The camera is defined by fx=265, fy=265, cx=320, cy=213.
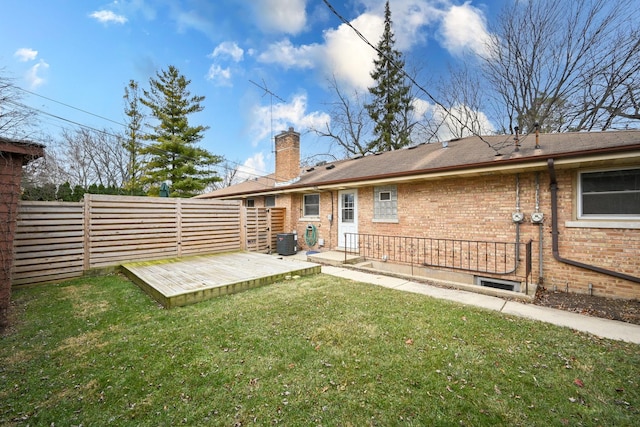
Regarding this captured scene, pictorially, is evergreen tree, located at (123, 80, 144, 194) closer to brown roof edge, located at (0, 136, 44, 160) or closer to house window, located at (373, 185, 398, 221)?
brown roof edge, located at (0, 136, 44, 160)

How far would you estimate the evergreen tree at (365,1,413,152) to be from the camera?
21.6m

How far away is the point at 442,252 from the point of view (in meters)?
7.52

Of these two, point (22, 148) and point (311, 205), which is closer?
point (22, 148)

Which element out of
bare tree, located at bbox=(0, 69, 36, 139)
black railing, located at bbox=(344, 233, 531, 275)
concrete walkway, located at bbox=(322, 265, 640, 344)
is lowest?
concrete walkway, located at bbox=(322, 265, 640, 344)

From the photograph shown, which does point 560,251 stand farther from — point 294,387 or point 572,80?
point 572,80

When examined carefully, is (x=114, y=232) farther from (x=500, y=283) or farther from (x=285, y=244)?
(x=500, y=283)

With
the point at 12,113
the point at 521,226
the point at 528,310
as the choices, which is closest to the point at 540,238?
the point at 521,226

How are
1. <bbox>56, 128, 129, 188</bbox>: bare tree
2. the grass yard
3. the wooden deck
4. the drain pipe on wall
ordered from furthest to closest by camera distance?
<bbox>56, 128, 129, 188</bbox>: bare tree < the drain pipe on wall < the wooden deck < the grass yard

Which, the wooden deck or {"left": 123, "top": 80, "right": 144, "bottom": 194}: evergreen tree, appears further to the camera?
{"left": 123, "top": 80, "right": 144, "bottom": 194}: evergreen tree

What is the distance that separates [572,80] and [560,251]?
13086 mm

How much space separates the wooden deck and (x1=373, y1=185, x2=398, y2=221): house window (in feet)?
10.4

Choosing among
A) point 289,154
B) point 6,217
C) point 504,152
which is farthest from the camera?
point 289,154

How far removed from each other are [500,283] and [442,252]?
1.52 meters

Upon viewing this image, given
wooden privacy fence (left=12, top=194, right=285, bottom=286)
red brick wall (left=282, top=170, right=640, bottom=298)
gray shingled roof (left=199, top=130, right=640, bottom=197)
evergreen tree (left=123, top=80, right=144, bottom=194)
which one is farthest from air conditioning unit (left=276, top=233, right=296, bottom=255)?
evergreen tree (left=123, top=80, right=144, bottom=194)
